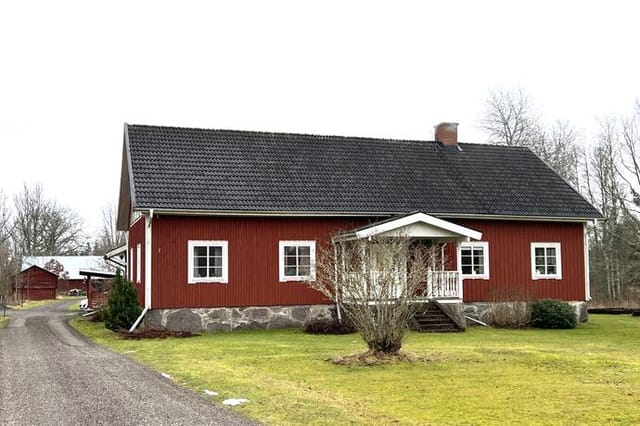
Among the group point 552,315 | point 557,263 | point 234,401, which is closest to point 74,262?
point 557,263

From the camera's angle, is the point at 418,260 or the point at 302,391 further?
the point at 418,260

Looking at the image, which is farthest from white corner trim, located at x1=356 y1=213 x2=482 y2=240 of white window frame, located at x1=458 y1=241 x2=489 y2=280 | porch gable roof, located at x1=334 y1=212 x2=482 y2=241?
white window frame, located at x1=458 y1=241 x2=489 y2=280

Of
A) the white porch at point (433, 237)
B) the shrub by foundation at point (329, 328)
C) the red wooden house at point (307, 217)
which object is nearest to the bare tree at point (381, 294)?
the red wooden house at point (307, 217)

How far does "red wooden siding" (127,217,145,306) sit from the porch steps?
8.24 m

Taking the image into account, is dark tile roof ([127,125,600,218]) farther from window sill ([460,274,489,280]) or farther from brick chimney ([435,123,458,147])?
window sill ([460,274,489,280])

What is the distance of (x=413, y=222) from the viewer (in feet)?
68.2

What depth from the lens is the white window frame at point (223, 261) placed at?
2059 cm

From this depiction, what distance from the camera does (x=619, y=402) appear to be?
31.2 feet

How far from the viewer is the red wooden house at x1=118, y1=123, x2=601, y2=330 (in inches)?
811

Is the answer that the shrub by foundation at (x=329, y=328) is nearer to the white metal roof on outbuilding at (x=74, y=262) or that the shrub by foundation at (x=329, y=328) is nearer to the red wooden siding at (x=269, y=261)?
the red wooden siding at (x=269, y=261)

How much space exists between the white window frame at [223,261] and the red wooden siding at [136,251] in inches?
77.0

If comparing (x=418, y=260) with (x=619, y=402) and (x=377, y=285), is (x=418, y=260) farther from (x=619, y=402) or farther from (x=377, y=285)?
(x=619, y=402)

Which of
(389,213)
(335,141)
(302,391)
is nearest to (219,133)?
(335,141)

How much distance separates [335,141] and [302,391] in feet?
54.1
